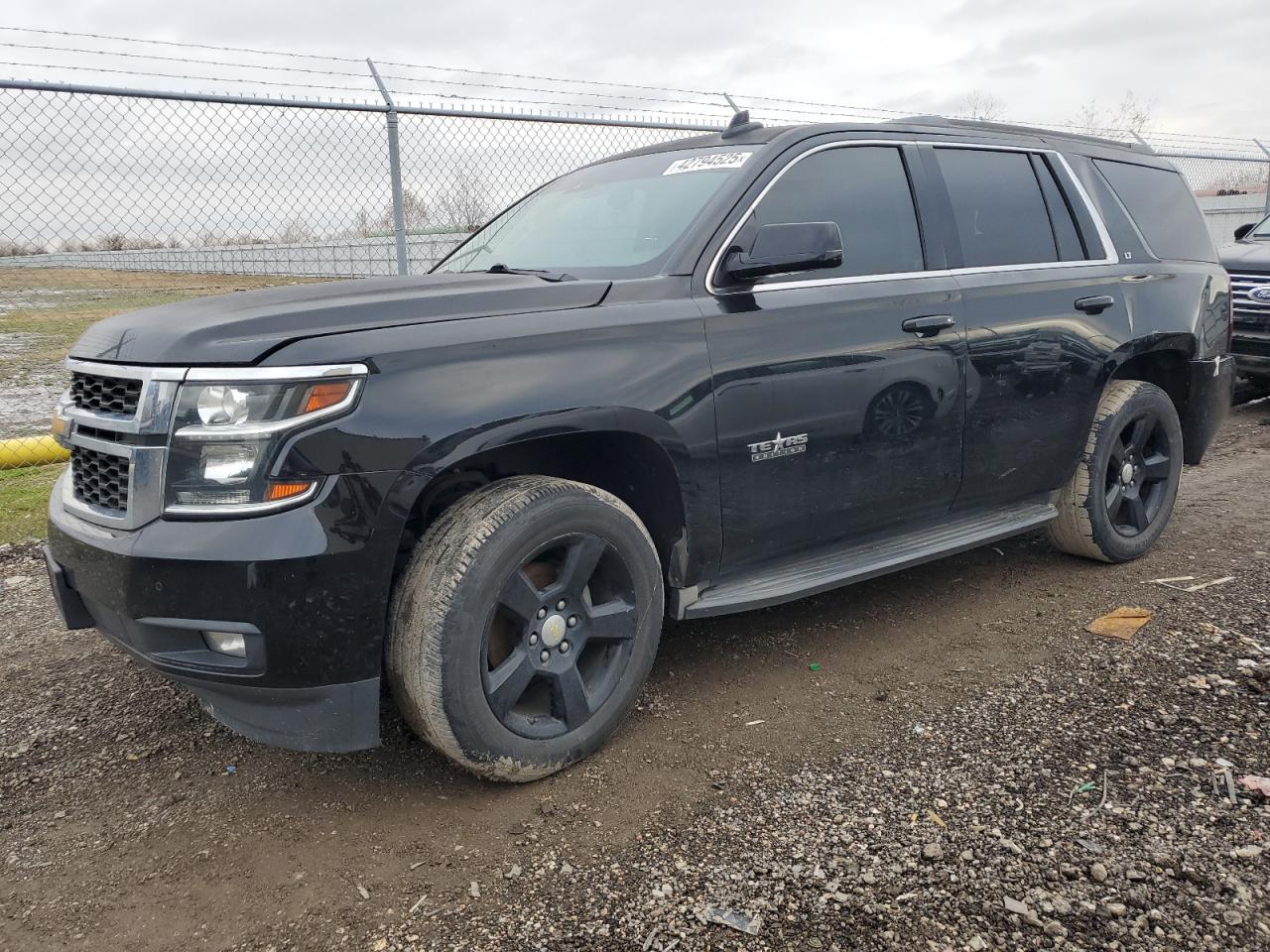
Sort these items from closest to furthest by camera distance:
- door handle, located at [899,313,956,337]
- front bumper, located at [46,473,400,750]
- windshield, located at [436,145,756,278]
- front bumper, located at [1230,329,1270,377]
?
front bumper, located at [46,473,400,750]
windshield, located at [436,145,756,278]
door handle, located at [899,313,956,337]
front bumper, located at [1230,329,1270,377]

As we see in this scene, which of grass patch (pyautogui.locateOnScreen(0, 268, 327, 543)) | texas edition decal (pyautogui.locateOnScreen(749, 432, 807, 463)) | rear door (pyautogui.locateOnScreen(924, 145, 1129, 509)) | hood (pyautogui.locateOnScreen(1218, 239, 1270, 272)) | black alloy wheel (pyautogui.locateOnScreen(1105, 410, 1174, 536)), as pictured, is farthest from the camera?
hood (pyautogui.locateOnScreen(1218, 239, 1270, 272))

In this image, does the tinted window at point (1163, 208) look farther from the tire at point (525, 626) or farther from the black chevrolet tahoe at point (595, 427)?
the tire at point (525, 626)

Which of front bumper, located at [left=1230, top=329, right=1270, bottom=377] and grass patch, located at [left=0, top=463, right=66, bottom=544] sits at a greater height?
front bumper, located at [left=1230, top=329, right=1270, bottom=377]

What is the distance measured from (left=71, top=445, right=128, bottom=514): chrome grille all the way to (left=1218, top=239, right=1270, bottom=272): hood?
8508 millimetres

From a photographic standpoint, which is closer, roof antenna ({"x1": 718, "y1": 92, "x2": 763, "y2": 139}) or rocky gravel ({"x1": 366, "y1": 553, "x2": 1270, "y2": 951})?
rocky gravel ({"x1": 366, "y1": 553, "x2": 1270, "y2": 951})

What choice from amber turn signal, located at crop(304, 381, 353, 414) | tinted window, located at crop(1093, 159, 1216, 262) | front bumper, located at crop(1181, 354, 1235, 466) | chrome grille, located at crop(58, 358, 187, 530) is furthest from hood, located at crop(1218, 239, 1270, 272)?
chrome grille, located at crop(58, 358, 187, 530)

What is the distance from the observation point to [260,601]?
2.31 m

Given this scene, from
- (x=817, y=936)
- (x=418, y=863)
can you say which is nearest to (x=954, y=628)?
(x=817, y=936)

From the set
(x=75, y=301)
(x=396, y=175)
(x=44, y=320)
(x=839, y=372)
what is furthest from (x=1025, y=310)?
(x=44, y=320)

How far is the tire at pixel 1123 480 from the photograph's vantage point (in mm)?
4301

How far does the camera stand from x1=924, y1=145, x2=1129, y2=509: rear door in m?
3.73

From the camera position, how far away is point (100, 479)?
8.40ft

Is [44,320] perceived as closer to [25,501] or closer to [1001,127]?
[25,501]

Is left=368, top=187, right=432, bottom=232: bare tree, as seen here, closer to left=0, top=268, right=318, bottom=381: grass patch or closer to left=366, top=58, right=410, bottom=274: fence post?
left=366, top=58, right=410, bottom=274: fence post
